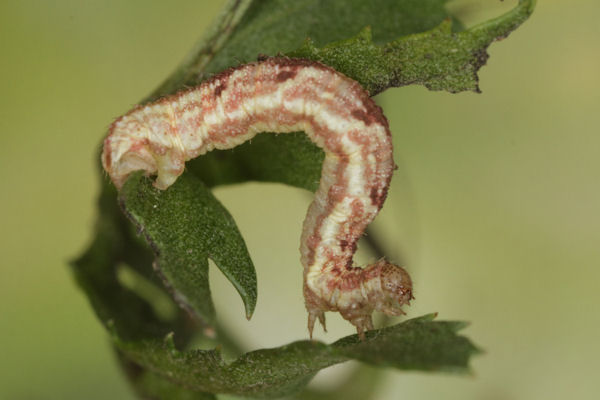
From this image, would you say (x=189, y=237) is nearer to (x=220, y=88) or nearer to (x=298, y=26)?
(x=220, y=88)

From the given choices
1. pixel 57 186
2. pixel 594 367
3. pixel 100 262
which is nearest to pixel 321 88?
pixel 100 262

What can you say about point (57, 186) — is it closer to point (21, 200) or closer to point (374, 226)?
point (21, 200)

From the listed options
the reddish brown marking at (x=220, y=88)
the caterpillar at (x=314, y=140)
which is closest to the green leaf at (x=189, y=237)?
the caterpillar at (x=314, y=140)

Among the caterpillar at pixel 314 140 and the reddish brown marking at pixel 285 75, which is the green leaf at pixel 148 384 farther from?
the reddish brown marking at pixel 285 75

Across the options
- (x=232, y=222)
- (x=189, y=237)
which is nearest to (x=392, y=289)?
(x=232, y=222)

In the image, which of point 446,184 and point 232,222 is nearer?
point 232,222

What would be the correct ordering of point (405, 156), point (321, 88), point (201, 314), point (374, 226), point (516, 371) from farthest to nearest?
1. point (405, 156)
2. point (516, 371)
3. point (374, 226)
4. point (321, 88)
5. point (201, 314)

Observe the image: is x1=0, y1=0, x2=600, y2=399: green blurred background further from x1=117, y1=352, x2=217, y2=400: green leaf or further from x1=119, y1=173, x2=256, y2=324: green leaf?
x1=119, y1=173, x2=256, y2=324: green leaf
